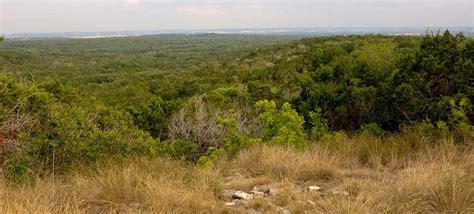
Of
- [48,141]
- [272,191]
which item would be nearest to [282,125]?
[272,191]

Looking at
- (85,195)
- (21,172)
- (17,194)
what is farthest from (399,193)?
(21,172)

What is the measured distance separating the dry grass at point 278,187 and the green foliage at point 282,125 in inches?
66.8

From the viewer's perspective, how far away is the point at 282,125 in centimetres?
739

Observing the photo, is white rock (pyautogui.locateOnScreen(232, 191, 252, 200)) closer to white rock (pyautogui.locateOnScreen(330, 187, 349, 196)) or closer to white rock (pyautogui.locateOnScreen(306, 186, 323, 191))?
white rock (pyautogui.locateOnScreen(306, 186, 323, 191))

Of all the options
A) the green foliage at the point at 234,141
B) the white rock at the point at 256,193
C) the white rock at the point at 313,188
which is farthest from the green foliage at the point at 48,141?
the white rock at the point at 313,188

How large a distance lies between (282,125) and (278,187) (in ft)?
10.7

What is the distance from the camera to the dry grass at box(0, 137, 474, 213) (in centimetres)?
344

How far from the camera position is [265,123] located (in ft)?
25.3

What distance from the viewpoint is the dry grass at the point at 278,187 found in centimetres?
344

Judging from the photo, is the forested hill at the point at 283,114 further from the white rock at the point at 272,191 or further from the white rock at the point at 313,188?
the white rock at the point at 313,188

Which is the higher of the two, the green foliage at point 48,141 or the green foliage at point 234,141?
the green foliage at point 48,141

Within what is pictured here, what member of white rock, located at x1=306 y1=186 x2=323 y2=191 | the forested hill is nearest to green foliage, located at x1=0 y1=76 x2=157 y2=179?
the forested hill

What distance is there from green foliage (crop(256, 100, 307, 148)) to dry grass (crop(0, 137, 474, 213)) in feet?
5.56

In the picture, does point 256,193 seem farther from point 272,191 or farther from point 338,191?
point 338,191
